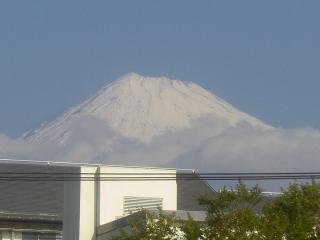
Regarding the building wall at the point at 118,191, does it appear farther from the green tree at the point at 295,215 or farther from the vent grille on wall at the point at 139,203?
the green tree at the point at 295,215

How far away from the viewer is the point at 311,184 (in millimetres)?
50844

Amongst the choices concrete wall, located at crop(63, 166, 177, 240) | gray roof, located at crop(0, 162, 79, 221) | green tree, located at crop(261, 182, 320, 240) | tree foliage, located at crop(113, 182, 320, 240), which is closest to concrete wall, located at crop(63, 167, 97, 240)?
concrete wall, located at crop(63, 166, 177, 240)

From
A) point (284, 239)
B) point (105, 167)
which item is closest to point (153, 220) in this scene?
point (284, 239)

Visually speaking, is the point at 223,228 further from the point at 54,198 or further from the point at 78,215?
the point at 54,198

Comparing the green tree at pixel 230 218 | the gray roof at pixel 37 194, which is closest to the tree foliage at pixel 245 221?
the green tree at pixel 230 218

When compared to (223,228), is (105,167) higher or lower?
higher

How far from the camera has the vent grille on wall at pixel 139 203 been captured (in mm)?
71000

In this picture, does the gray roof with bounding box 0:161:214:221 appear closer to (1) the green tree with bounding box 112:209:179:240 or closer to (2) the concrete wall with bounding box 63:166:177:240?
(2) the concrete wall with bounding box 63:166:177:240

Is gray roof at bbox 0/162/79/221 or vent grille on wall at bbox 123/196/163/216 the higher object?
gray roof at bbox 0/162/79/221

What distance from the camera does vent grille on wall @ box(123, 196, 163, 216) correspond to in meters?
71.0

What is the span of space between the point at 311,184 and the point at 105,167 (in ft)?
70.3

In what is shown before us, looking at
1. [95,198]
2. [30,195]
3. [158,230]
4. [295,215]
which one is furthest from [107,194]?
[158,230]

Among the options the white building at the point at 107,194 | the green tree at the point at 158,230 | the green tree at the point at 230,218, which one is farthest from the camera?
the white building at the point at 107,194

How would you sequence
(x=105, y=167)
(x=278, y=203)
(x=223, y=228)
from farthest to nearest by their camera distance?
(x=105, y=167) → (x=278, y=203) → (x=223, y=228)
